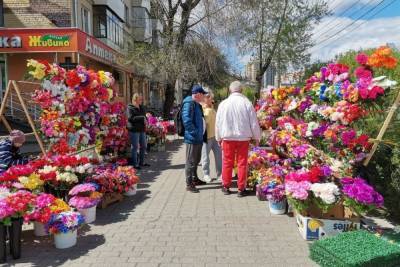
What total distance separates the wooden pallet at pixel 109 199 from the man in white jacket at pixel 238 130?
1763mm

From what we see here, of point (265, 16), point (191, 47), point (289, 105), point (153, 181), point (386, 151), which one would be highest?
point (265, 16)

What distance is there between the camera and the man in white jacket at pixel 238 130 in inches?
261

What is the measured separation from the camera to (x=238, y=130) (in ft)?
21.6

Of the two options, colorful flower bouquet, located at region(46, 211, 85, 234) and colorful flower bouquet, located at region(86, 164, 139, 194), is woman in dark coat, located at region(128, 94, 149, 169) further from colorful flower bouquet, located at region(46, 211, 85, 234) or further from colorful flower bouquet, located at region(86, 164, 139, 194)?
colorful flower bouquet, located at region(46, 211, 85, 234)

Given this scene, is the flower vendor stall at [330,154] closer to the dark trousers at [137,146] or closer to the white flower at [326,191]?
the white flower at [326,191]

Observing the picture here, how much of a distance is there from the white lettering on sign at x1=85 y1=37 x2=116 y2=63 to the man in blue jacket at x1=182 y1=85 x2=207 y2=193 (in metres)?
12.7

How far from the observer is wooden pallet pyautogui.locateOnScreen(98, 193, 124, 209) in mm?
6335

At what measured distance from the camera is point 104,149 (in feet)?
32.5

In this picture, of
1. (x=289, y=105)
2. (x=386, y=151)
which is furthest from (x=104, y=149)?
(x=386, y=151)

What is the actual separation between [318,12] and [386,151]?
20234mm

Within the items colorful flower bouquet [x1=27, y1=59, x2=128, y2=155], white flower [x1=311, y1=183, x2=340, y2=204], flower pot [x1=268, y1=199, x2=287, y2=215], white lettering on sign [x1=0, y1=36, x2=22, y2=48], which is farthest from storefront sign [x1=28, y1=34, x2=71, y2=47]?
white flower [x1=311, y1=183, x2=340, y2=204]

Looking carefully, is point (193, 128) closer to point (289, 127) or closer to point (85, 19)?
point (289, 127)

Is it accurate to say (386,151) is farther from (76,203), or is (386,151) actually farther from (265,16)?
(265,16)

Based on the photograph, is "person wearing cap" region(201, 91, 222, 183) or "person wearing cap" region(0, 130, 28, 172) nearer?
"person wearing cap" region(0, 130, 28, 172)
